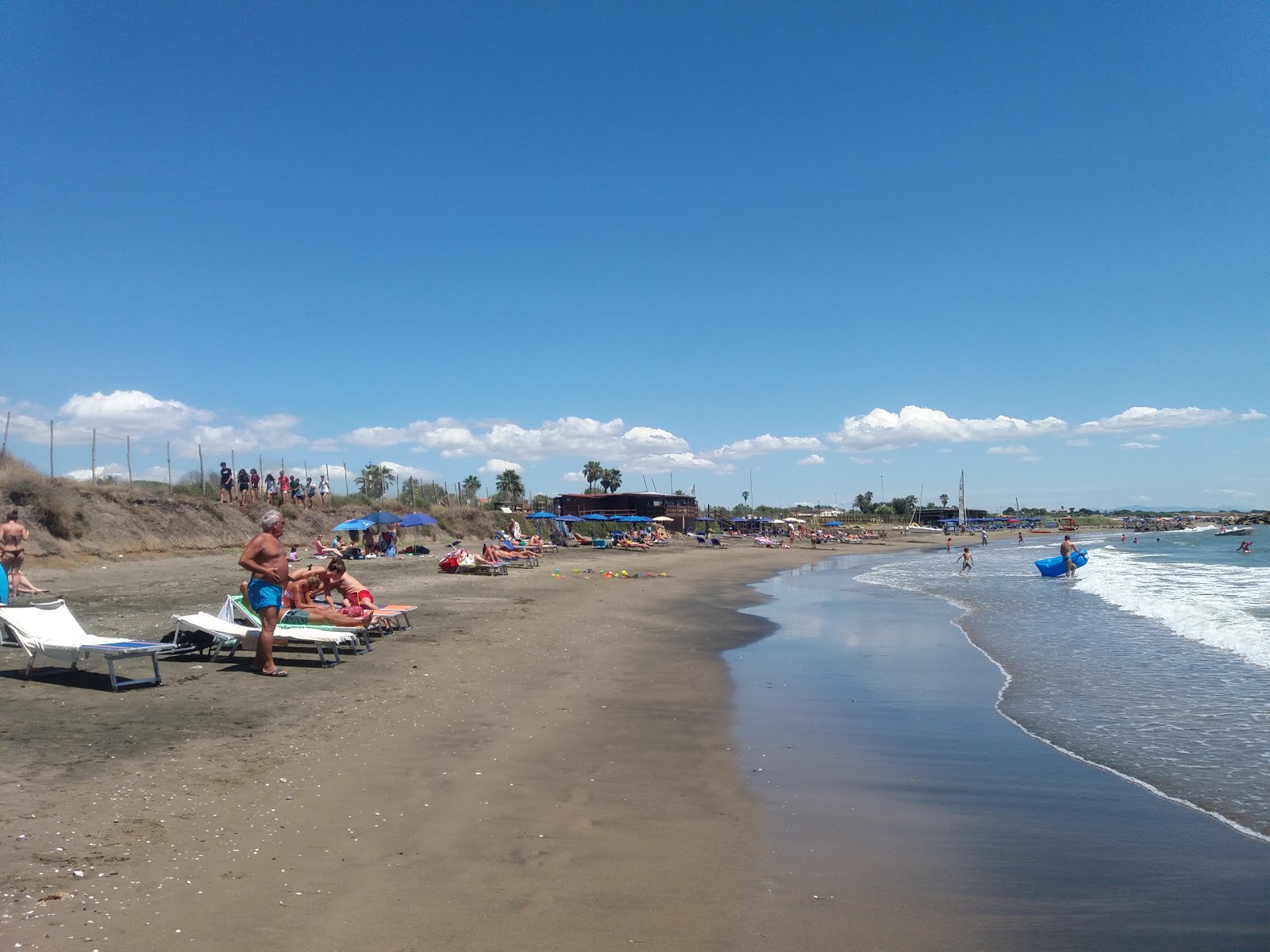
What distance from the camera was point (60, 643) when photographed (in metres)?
7.66

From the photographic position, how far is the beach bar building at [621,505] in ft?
224

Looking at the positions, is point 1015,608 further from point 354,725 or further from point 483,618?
point 354,725

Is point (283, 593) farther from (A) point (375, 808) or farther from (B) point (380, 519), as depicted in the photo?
(B) point (380, 519)

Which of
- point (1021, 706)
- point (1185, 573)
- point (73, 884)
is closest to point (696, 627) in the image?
Answer: point (1021, 706)

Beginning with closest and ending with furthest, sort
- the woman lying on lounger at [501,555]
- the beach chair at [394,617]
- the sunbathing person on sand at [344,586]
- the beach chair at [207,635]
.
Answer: the beach chair at [207,635] < the sunbathing person on sand at [344,586] < the beach chair at [394,617] < the woman lying on lounger at [501,555]

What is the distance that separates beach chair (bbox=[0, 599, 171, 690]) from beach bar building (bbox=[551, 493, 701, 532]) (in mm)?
57617

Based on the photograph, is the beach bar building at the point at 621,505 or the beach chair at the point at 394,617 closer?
the beach chair at the point at 394,617

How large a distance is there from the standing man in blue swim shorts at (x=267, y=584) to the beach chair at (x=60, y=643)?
0.90 meters

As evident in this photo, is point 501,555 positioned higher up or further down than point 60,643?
further down

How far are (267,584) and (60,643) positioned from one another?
184cm

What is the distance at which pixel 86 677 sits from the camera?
25.9ft

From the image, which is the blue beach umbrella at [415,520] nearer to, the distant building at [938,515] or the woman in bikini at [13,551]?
the woman in bikini at [13,551]

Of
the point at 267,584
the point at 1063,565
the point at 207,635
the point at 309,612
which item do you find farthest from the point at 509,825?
the point at 1063,565

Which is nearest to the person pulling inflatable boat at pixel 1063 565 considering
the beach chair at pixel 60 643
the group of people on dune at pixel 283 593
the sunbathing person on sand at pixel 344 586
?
the sunbathing person on sand at pixel 344 586
